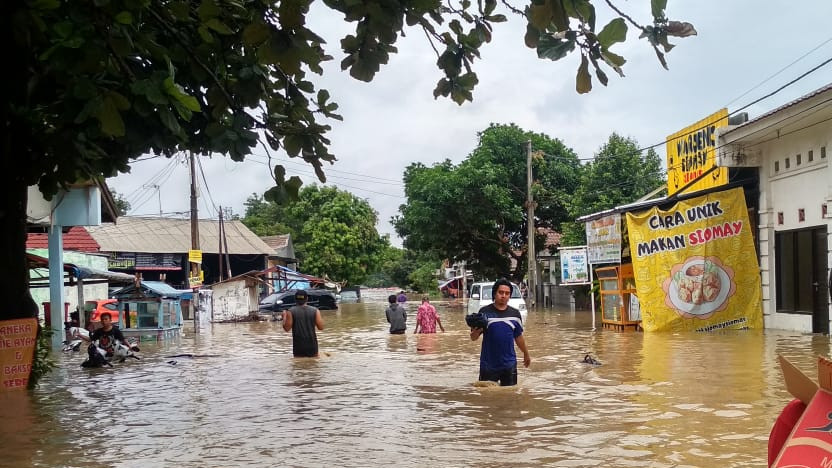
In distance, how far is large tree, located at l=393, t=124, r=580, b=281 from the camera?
42906 millimetres

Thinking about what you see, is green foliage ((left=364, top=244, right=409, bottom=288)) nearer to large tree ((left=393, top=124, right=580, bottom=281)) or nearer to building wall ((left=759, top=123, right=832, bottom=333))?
large tree ((left=393, top=124, right=580, bottom=281))

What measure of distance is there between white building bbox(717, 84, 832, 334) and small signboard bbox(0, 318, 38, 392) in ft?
48.9

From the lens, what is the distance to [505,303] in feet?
32.3

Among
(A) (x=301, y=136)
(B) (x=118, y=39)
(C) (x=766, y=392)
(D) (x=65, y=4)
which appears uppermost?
(D) (x=65, y=4)

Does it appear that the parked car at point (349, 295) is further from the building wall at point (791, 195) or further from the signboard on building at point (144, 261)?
the building wall at point (791, 195)

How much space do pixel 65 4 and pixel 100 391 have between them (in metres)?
7.83

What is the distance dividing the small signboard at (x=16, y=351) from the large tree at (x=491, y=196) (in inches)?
1266

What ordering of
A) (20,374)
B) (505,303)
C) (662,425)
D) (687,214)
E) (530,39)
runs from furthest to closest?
(687,214), (20,374), (505,303), (662,425), (530,39)

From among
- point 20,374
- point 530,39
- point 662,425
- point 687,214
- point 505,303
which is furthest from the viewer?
point 687,214

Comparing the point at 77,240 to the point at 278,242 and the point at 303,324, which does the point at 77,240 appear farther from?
the point at 278,242

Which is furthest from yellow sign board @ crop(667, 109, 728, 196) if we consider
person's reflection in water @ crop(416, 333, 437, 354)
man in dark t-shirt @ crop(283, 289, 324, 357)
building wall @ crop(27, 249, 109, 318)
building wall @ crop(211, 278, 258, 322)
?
building wall @ crop(211, 278, 258, 322)

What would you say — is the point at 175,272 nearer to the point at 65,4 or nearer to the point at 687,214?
the point at 687,214

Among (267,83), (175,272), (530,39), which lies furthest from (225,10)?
(175,272)

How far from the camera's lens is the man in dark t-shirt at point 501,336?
9.80 metres
